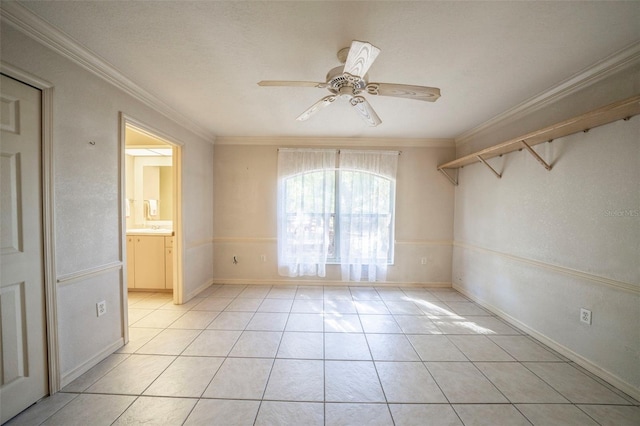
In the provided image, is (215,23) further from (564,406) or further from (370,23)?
(564,406)

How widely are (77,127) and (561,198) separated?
410 centimetres

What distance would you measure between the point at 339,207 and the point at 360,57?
267cm

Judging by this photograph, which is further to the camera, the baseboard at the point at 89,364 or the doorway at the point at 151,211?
the doorway at the point at 151,211

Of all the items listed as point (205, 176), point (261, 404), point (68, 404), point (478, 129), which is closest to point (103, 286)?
point (68, 404)

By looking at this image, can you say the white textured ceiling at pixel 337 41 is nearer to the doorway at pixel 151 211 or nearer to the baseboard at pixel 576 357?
the doorway at pixel 151 211

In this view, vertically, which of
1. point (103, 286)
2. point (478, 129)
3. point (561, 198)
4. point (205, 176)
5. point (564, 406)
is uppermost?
point (478, 129)

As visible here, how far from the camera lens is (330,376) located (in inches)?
72.2

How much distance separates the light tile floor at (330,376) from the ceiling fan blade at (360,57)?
218 centimetres

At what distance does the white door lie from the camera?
1387 mm

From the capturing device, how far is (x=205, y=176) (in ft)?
12.2

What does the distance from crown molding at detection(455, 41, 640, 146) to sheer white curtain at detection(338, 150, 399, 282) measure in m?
1.53

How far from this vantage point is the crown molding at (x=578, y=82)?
1.65 m

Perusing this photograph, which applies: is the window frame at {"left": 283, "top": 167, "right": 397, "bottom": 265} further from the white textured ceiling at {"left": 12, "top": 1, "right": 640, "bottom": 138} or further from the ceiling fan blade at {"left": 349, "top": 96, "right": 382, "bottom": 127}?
the ceiling fan blade at {"left": 349, "top": 96, "right": 382, "bottom": 127}

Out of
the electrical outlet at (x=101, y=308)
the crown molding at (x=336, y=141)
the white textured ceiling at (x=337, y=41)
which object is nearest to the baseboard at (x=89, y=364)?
the electrical outlet at (x=101, y=308)
